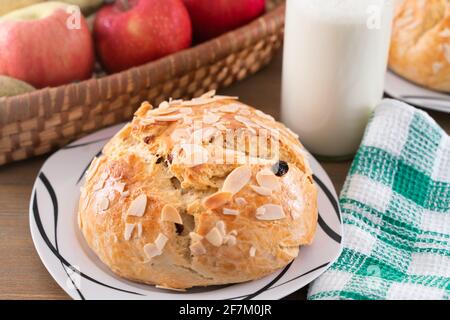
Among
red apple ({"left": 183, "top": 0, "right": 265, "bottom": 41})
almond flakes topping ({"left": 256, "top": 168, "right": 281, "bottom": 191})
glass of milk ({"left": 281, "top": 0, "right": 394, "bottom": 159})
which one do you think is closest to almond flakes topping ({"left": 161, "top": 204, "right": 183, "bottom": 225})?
almond flakes topping ({"left": 256, "top": 168, "right": 281, "bottom": 191})

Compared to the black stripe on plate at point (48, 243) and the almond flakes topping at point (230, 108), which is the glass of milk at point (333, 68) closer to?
the almond flakes topping at point (230, 108)

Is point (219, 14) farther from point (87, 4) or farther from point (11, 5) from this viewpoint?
point (11, 5)

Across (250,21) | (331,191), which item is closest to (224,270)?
(331,191)

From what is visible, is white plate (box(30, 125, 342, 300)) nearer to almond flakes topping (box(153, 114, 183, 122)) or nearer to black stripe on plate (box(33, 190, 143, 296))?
black stripe on plate (box(33, 190, 143, 296))

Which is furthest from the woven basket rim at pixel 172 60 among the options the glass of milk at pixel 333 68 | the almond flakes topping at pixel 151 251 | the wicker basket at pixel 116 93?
the almond flakes topping at pixel 151 251

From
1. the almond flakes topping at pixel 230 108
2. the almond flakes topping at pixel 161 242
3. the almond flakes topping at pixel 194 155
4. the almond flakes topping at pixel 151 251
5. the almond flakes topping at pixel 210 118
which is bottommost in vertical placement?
the almond flakes topping at pixel 151 251
